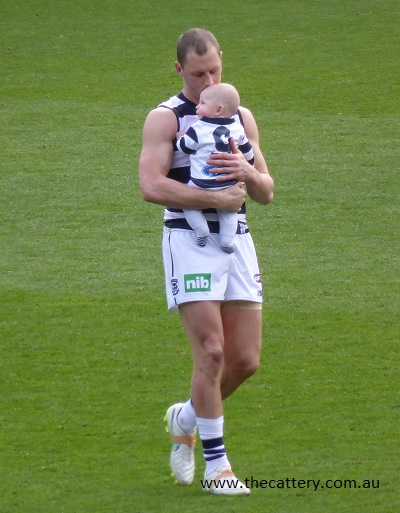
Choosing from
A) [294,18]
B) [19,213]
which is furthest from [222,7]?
[19,213]

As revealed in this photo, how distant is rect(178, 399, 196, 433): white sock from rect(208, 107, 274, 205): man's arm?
2.95 feet

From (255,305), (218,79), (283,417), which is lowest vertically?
(283,417)

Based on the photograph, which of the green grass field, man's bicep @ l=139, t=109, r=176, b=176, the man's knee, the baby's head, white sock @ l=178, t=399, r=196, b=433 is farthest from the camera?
the green grass field

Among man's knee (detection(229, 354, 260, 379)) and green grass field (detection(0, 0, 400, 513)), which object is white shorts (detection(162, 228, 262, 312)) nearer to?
man's knee (detection(229, 354, 260, 379))

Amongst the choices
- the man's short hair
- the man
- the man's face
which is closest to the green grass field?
the man

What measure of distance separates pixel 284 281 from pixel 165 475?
2.85 meters

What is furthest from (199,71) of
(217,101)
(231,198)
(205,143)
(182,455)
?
(182,455)

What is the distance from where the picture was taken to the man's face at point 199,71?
3.93 meters

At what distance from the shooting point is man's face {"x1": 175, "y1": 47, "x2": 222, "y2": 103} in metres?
3.93

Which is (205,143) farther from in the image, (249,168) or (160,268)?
(160,268)

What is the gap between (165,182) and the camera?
12.8 ft

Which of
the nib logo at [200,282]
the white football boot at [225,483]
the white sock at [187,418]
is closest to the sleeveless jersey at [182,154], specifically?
the nib logo at [200,282]

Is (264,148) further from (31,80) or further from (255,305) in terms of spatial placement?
(255,305)

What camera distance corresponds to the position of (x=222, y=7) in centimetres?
1457
